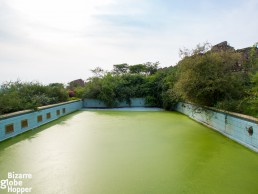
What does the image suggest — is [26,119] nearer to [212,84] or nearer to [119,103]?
[212,84]

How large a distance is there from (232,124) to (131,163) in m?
2.98

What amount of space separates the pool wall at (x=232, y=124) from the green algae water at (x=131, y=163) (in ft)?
0.75

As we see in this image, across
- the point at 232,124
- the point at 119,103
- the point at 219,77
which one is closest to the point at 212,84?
the point at 219,77

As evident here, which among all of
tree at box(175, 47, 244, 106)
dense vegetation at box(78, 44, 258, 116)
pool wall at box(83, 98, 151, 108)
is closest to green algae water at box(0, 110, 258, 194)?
dense vegetation at box(78, 44, 258, 116)

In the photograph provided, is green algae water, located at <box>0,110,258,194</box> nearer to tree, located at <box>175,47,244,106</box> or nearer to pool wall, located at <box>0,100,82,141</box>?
pool wall, located at <box>0,100,82,141</box>

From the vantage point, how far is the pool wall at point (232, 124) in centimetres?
381

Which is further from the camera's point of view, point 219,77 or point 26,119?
point 26,119

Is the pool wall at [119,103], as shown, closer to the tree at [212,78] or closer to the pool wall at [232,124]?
the pool wall at [232,124]

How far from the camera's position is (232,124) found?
15.4 ft

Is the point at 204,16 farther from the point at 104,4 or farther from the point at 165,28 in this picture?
the point at 104,4

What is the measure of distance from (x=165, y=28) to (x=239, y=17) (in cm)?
277

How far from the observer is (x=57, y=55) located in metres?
9.72

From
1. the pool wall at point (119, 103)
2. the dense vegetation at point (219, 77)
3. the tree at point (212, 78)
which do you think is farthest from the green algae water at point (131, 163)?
the pool wall at point (119, 103)

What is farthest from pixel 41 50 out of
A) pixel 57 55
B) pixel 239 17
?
pixel 239 17
